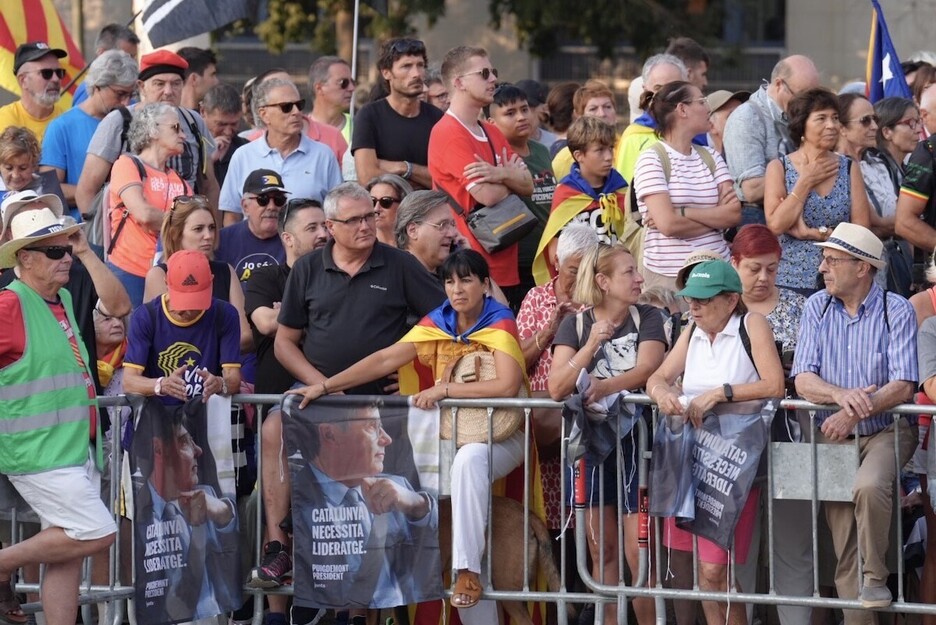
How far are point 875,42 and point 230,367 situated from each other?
5782 mm

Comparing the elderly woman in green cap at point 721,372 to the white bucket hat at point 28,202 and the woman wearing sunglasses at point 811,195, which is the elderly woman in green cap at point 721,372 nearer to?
the woman wearing sunglasses at point 811,195

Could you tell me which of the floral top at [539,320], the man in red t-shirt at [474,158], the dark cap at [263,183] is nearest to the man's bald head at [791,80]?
the man in red t-shirt at [474,158]

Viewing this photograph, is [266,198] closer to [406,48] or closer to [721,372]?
[406,48]

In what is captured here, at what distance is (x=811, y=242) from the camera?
31.4 ft

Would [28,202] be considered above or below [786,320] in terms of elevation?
above

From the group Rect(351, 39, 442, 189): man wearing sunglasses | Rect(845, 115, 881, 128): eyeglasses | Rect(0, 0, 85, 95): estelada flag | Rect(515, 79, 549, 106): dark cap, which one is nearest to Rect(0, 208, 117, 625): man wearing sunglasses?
Rect(351, 39, 442, 189): man wearing sunglasses

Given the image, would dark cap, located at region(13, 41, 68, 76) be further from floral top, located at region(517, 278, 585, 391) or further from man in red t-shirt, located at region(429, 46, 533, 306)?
floral top, located at region(517, 278, 585, 391)

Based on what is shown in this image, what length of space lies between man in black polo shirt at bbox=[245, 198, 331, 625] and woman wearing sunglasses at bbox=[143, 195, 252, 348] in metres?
0.12

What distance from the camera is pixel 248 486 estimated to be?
907cm

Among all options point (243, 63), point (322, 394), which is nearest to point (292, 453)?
point (322, 394)

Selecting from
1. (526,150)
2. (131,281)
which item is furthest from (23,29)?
(526,150)

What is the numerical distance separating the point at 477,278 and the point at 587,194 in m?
1.75

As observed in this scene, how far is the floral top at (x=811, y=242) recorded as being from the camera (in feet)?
31.3

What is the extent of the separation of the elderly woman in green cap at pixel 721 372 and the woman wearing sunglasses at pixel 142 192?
3325 millimetres
